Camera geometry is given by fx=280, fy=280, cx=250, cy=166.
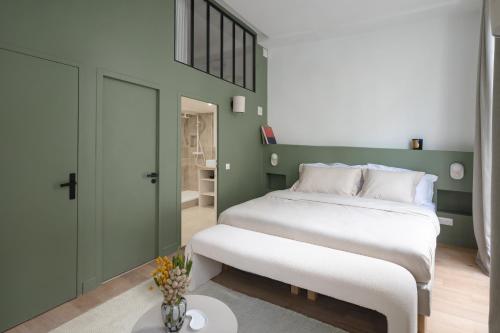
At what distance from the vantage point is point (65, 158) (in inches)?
83.8

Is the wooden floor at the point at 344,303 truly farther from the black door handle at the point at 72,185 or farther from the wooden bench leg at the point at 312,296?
the black door handle at the point at 72,185

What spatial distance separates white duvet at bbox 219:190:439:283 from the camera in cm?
189

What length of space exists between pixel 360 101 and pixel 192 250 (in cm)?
315

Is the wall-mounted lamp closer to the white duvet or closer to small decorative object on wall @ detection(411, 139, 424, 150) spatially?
the white duvet

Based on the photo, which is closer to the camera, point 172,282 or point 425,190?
point 172,282

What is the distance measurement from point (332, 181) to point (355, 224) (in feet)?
4.12

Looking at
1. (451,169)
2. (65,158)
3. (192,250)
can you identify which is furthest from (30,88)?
(451,169)

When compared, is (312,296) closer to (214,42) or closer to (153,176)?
(153,176)

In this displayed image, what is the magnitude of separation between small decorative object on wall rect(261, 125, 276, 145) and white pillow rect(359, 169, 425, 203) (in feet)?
5.79

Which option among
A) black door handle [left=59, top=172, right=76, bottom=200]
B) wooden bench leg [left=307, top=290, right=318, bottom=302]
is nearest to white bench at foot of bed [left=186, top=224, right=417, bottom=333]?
wooden bench leg [left=307, top=290, right=318, bottom=302]

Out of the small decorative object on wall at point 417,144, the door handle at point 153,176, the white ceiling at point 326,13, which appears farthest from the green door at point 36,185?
the small decorative object on wall at point 417,144

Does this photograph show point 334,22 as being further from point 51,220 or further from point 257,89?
point 51,220

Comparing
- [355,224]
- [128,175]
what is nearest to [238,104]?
[128,175]

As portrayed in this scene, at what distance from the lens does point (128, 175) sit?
8.66 feet
